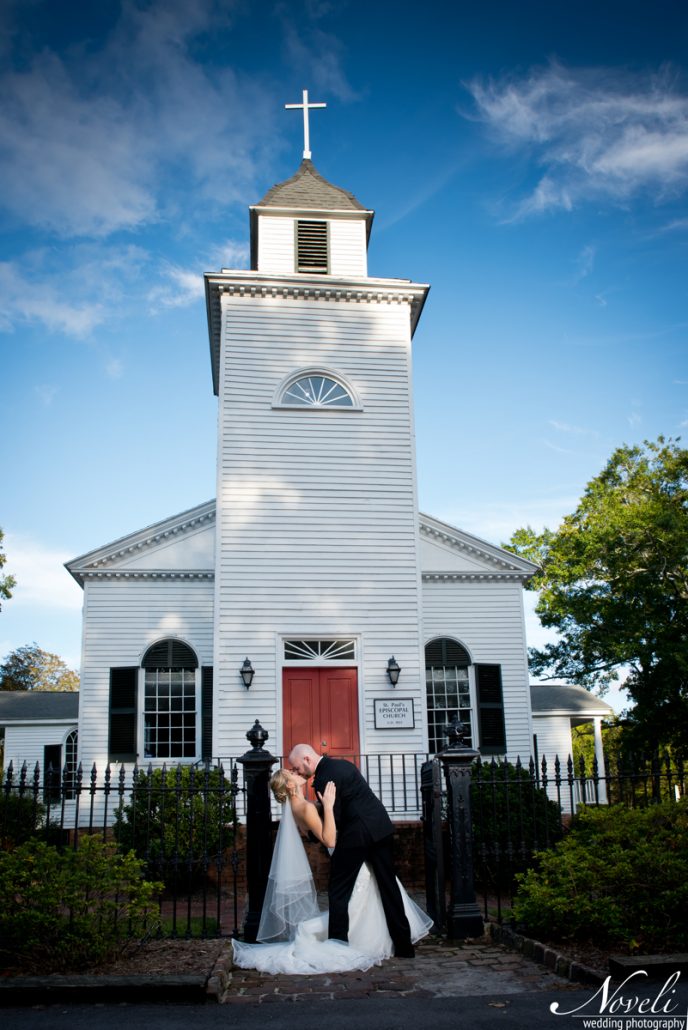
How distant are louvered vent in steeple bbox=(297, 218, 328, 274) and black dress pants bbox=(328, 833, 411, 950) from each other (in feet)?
39.8

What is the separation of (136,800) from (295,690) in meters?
4.19

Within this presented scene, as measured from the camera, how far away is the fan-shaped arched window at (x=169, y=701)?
15.9 metres

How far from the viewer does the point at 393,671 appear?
14227mm

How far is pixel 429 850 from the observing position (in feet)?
29.4

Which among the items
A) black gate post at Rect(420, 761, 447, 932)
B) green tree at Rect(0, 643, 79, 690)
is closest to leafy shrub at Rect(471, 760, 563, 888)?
black gate post at Rect(420, 761, 447, 932)

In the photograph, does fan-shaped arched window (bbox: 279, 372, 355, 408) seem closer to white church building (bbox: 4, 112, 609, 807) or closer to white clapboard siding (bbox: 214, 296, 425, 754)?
white church building (bbox: 4, 112, 609, 807)

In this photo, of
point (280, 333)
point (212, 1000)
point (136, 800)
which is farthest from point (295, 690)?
point (212, 1000)

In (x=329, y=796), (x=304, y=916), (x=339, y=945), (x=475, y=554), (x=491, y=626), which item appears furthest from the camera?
(x=475, y=554)

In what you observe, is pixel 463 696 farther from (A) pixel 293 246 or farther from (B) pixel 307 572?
(A) pixel 293 246

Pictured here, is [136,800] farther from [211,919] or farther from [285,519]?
[285,519]

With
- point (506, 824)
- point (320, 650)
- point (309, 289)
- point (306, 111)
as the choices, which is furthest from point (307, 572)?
point (306, 111)

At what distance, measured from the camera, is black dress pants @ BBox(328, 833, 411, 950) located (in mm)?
7227

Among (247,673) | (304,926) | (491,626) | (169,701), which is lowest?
(304,926)

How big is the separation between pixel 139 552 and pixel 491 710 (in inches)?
297
